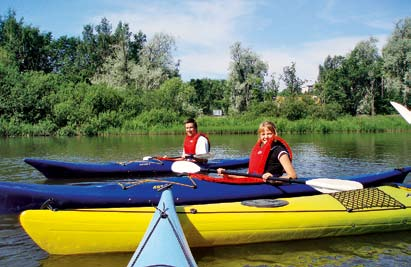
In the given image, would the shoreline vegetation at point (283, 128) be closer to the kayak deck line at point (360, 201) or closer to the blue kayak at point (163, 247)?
the kayak deck line at point (360, 201)

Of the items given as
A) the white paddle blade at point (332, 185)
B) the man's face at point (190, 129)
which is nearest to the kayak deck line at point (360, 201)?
the white paddle blade at point (332, 185)

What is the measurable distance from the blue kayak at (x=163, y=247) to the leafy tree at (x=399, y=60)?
34.9 meters

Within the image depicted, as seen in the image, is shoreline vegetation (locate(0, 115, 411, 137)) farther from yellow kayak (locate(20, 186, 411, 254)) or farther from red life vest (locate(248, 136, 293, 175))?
yellow kayak (locate(20, 186, 411, 254))

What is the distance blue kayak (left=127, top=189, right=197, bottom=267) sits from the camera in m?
3.02

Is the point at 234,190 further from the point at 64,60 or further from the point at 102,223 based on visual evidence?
the point at 64,60

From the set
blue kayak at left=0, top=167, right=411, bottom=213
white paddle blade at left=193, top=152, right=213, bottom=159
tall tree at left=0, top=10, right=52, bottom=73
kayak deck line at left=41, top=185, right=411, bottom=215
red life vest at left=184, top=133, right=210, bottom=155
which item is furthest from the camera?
tall tree at left=0, top=10, right=52, bottom=73

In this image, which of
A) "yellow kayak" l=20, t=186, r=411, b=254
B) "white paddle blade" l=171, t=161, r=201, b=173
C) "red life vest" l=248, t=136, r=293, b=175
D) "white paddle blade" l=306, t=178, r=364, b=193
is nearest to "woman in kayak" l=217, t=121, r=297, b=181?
"red life vest" l=248, t=136, r=293, b=175

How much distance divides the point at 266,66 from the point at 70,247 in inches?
1499

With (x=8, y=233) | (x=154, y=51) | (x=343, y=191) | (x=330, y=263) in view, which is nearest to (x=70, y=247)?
(x=8, y=233)

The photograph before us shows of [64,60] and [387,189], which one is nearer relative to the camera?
[387,189]

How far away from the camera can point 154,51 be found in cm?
3909

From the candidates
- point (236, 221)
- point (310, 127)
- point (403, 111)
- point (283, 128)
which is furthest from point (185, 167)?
point (310, 127)

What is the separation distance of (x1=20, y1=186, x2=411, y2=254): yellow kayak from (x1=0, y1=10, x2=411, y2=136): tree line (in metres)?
22.8

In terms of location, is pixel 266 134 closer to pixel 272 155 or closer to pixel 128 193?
pixel 272 155
